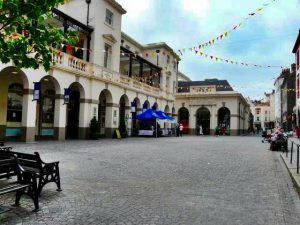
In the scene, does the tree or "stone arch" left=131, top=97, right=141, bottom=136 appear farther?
"stone arch" left=131, top=97, right=141, bottom=136

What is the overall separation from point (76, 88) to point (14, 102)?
599cm

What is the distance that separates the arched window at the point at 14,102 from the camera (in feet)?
71.2

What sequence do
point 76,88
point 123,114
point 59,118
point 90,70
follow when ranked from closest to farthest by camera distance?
point 59,118, point 90,70, point 76,88, point 123,114

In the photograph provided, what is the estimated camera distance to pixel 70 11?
27812 millimetres

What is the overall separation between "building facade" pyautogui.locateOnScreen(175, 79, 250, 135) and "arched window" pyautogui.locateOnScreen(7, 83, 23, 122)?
36191 millimetres

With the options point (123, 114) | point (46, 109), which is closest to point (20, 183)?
point (46, 109)

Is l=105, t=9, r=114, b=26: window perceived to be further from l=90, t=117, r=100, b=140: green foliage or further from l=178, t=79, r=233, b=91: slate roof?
l=178, t=79, r=233, b=91: slate roof

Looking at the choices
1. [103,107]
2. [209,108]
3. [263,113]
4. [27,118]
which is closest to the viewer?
[27,118]

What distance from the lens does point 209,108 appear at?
178ft

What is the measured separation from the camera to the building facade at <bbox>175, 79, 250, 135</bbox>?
52906 millimetres

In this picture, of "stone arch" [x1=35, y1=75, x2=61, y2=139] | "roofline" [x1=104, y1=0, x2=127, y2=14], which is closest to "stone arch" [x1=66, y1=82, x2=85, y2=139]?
"stone arch" [x1=35, y1=75, x2=61, y2=139]

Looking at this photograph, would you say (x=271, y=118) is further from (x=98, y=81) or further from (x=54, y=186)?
(x=54, y=186)

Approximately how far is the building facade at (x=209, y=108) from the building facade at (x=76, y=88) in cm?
1967

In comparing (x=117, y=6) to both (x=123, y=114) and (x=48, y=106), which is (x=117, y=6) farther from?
(x=48, y=106)
